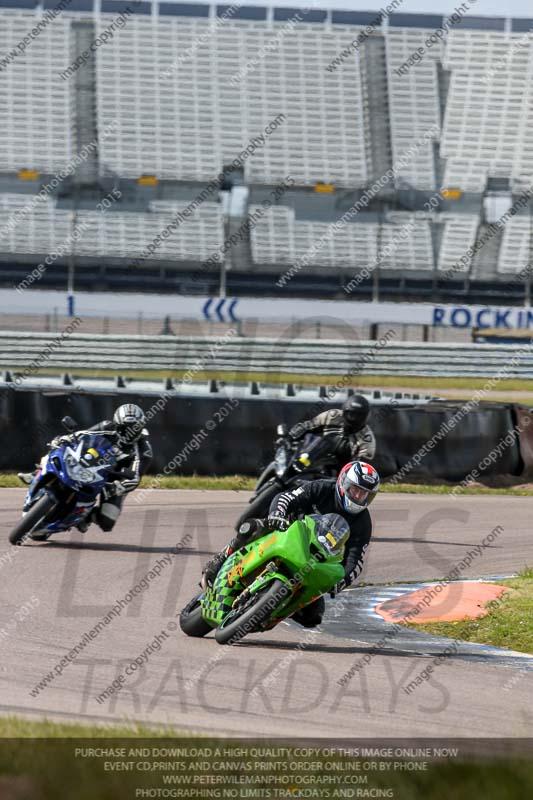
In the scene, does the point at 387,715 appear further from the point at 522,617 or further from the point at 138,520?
the point at 138,520

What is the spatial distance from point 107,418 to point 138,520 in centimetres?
333

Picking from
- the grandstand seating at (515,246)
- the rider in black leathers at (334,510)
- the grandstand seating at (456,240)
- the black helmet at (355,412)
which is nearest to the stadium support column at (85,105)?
the grandstand seating at (456,240)

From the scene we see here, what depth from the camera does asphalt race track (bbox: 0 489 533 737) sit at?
20.3 ft

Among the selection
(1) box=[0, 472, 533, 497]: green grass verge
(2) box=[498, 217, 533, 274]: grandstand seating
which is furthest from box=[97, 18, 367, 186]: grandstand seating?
(1) box=[0, 472, 533, 497]: green grass verge

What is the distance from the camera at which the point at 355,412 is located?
12.0 meters

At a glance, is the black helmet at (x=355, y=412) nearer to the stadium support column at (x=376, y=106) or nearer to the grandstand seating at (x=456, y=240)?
the grandstand seating at (x=456, y=240)

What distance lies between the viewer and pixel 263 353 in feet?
87.9

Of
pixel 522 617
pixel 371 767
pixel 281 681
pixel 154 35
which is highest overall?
pixel 154 35

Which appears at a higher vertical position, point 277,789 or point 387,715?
point 277,789

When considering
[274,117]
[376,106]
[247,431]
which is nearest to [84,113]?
[274,117]

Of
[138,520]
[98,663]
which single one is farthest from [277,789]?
[138,520]

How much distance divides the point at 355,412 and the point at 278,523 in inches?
167

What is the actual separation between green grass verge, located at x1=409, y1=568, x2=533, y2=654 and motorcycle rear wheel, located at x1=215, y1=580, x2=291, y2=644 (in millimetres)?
2055

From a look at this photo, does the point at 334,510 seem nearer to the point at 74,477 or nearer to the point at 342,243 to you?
the point at 74,477
